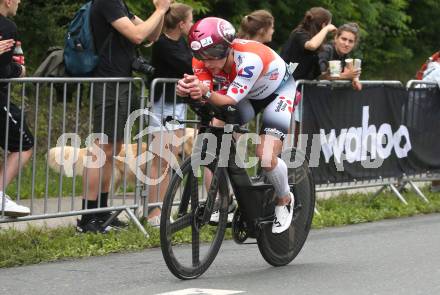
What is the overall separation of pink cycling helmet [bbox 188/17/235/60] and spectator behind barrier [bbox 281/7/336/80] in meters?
3.95

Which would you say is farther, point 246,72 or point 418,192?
point 418,192

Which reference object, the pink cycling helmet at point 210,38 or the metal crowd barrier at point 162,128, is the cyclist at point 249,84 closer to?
the pink cycling helmet at point 210,38

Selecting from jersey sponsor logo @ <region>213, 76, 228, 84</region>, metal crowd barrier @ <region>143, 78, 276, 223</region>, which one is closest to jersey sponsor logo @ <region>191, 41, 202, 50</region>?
jersey sponsor logo @ <region>213, 76, 228, 84</region>

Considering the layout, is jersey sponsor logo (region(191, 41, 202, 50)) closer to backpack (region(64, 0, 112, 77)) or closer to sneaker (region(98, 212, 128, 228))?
backpack (region(64, 0, 112, 77))

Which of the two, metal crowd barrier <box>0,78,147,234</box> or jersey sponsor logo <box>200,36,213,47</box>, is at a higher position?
jersey sponsor logo <box>200,36,213,47</box>

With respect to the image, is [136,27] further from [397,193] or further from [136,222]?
[397,193]

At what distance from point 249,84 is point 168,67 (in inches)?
107

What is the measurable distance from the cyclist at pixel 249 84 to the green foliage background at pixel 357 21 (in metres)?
7.36

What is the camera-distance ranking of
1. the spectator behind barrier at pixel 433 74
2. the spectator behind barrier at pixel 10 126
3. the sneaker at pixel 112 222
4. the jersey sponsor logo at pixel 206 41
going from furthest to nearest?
the spectator behind barrier at pixel 433 74 → the sneaker at pixel 112 222 → the spectator behind barrier at pixel 10 126 → the jersey sponsor logo at pixel 206 41

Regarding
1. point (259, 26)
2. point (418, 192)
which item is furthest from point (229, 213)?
point (418, 192)

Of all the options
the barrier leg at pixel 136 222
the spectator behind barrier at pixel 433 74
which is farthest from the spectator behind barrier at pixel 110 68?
the spectator behind barrier at pixel 433 74

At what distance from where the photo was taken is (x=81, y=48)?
9336mm

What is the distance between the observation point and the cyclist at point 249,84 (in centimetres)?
734

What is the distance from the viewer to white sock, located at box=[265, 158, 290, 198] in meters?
7.97
